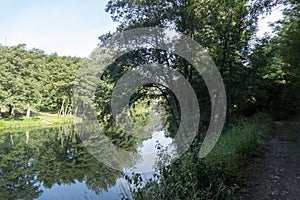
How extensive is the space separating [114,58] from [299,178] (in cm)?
561

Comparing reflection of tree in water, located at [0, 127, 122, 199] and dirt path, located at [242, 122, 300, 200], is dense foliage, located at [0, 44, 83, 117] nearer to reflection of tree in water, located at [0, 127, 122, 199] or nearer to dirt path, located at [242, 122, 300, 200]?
reflection of tree in water, located at [0, 127, 122, 199]

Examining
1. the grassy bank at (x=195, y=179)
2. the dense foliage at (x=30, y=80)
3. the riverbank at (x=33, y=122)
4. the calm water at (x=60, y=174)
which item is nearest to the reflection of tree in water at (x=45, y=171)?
the calm water at (x=60, y=174)

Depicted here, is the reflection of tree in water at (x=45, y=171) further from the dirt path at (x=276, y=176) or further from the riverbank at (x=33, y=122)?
the riverbank at (x=33, y=122)

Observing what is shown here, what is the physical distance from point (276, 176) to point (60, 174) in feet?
21.3

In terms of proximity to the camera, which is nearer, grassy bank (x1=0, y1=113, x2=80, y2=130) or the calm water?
the calm water

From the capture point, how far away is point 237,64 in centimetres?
794

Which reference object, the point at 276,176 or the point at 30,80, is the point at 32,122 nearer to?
the point at 30,80

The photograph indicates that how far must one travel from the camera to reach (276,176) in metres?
4.04

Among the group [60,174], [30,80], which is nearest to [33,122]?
[30,80]

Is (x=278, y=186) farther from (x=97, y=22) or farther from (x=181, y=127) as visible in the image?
(x=97, y=22)

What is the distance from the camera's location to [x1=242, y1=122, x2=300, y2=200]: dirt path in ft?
10.7

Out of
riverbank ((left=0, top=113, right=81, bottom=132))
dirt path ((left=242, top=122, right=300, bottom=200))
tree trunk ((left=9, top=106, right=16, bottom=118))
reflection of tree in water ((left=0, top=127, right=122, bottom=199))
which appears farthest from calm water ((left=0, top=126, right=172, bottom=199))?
tree trunk ((left=9, top=106, right=16, bottom=118))

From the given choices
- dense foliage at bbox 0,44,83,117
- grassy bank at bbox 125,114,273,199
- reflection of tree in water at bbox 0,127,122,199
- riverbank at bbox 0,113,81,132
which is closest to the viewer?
grassy bank at bbox 125,114,273,199

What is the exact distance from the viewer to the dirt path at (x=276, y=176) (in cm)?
327
